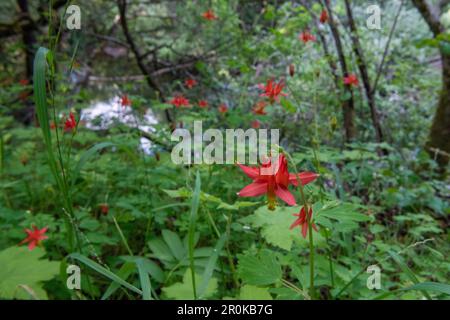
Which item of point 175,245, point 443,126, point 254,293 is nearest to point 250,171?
point 254,293

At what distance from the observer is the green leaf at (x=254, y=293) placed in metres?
A: 0.94

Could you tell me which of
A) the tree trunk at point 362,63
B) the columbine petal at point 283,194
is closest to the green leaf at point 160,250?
the columbine petal at point 283,194

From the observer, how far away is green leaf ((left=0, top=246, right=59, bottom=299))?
3.49 feet

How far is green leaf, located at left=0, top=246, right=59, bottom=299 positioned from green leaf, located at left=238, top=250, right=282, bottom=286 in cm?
63

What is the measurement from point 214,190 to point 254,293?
2.39 ft

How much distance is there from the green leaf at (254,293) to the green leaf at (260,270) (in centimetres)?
15

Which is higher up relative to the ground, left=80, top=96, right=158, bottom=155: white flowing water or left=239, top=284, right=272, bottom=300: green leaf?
left=80, top=96, right=158, bottom=155: white flowing water

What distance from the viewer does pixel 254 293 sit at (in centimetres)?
95

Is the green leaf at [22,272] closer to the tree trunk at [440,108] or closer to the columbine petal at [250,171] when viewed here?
the columbine petal at [250,171]

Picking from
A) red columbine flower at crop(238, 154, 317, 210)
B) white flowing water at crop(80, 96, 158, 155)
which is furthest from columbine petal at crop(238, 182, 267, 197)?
white flowing water at crop(80, 96, 158, 155)

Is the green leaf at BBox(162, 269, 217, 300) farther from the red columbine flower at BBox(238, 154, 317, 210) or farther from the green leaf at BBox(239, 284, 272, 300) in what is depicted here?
the red columbine flower at BBox(238, 154, 317, 210)
